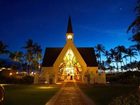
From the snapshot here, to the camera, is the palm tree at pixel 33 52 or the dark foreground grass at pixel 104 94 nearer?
the dark foreground grass at pixel 104 94

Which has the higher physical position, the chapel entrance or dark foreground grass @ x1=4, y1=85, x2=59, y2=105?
the chapel entrance

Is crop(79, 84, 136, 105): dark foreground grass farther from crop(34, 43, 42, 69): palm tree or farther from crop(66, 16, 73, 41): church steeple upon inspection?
crop(34, 43, 42, 69): palm tree

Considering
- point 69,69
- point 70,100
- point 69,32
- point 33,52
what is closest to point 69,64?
point 69,69

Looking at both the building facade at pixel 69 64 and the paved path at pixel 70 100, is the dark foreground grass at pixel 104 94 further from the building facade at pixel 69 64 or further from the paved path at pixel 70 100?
the building facade at pixel 69 64

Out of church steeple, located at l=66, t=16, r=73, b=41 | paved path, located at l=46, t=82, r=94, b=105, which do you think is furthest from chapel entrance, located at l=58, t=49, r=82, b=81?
paved path, located at l=46, t=82, r=94, b=105

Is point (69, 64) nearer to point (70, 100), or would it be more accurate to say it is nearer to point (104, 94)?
point (104, 94)

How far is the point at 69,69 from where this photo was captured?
5659cm

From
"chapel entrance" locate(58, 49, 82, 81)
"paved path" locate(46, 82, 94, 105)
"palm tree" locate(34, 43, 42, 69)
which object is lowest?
"paved path" locate(46, 82, 94, 105)

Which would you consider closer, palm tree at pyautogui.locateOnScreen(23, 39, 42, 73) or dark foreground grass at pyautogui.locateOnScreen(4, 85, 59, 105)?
dark foreground grass at pyautogui.locateOnScreen(4, 85, 59, 105)

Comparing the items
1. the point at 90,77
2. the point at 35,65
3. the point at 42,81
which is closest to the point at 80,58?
the point at 90,77

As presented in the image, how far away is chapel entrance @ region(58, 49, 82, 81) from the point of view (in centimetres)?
5494

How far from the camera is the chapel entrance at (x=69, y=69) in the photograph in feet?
180

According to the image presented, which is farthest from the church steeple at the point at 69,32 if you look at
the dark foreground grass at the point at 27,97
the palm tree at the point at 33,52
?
the dark foreground grass at the point at 27,97

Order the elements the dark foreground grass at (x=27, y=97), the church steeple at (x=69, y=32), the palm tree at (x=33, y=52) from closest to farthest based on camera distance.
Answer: the dark foreground grass at (x=27, y=97) → the church steeple at (x=69, y=32) → the palm tree at (x=33, y=52)
